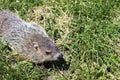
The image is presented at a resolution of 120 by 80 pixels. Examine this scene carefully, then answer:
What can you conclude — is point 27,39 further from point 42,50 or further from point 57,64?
point 57,64

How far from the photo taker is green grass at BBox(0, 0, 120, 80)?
288 inches

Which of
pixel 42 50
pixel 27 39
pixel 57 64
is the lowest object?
pixel 57 64

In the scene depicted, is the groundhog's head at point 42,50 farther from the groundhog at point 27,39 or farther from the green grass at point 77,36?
the green grass at point 77,36

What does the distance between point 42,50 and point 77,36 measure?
2.79 ft

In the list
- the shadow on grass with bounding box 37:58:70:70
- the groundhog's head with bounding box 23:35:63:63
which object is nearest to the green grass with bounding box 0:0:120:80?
the shadow on grass with bounding box 37:58:70:70

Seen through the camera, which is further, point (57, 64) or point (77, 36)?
point (77, 36)

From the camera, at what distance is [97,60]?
7.69m

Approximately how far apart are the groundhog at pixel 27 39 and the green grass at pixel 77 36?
0.91 feet

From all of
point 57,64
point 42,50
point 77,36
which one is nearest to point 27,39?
point 42,50

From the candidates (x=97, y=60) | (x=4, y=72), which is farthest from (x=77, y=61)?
(x=4, y=72)

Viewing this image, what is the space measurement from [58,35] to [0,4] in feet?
4.89

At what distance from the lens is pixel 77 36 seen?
8109mm

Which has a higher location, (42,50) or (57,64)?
(42,50)

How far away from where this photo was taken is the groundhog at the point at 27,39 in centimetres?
760
